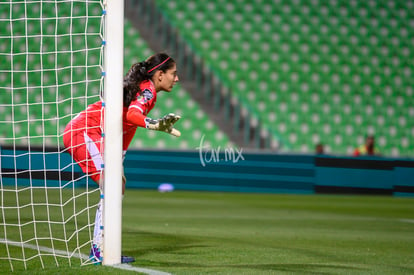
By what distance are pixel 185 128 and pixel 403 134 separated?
5.51m

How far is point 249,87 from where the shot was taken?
17703mm

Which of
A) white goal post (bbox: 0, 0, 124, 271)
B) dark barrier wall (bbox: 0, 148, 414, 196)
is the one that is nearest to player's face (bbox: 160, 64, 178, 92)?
white goal post (bbox: 0, 0, 124, 271)

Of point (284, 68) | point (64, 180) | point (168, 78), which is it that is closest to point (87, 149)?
point (168, 78)

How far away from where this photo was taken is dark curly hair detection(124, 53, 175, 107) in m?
5.26

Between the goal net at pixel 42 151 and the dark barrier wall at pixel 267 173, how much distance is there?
124cm

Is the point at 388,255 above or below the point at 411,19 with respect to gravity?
below

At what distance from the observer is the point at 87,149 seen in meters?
5.39

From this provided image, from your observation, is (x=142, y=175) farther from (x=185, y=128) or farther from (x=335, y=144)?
(x=335, y=144)

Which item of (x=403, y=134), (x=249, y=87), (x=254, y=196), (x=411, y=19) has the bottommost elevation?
(x=254, y=196)

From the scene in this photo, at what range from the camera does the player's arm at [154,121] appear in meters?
4.82

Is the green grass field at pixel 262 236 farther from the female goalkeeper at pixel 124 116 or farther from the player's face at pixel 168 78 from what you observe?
the player's face at pixel 168 78

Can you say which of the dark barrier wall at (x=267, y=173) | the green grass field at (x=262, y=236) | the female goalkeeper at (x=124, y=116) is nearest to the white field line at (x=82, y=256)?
the green grass field at (x=262, y=236)

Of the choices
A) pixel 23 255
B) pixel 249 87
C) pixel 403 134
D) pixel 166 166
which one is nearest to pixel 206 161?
pixel 166 166

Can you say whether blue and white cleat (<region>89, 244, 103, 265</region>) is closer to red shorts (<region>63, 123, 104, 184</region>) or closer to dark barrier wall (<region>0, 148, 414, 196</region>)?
red shorts (<region>63, 123, 104, 184</region>)
